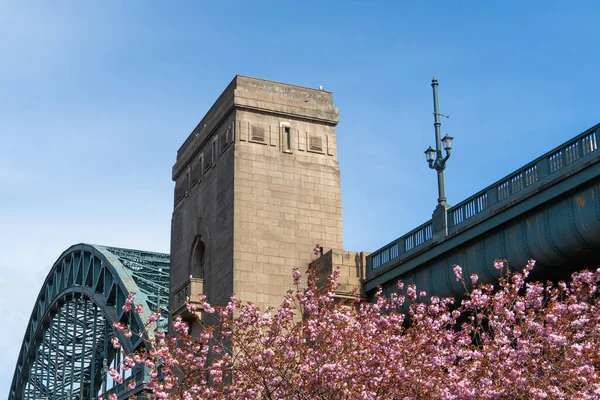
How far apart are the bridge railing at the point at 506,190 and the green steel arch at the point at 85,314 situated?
4424 cm

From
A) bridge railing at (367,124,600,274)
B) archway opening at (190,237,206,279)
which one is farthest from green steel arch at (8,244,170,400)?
bridge railing at (367,124,600,274)

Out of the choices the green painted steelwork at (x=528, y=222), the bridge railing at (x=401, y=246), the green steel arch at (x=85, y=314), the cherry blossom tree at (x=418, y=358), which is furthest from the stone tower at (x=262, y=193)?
the green steel arch at (x=85, y=314)

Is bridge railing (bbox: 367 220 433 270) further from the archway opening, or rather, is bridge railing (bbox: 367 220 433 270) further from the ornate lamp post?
the archway opening

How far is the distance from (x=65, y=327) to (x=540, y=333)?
9154 centimetres

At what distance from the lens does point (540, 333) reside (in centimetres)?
2447

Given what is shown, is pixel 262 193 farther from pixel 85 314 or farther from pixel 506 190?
pixel 85 314

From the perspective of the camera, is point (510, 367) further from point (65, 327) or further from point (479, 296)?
point (65, 327)

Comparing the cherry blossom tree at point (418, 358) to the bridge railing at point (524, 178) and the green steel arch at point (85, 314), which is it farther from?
the green steel arch at point (85, 314)

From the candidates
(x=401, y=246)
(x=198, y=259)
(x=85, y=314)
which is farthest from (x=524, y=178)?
(x=85, y=314)

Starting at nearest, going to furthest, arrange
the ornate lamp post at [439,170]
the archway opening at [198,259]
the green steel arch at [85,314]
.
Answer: the ornate lamp post at [439,170]
the archway opening at [198,259]
the green steel arch at [85,314]

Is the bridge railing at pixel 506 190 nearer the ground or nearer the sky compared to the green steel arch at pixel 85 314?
nearer the ground

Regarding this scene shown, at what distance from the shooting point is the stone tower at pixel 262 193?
134 feet

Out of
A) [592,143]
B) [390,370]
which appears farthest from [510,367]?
[592,143]

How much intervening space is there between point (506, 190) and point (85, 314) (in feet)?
241
